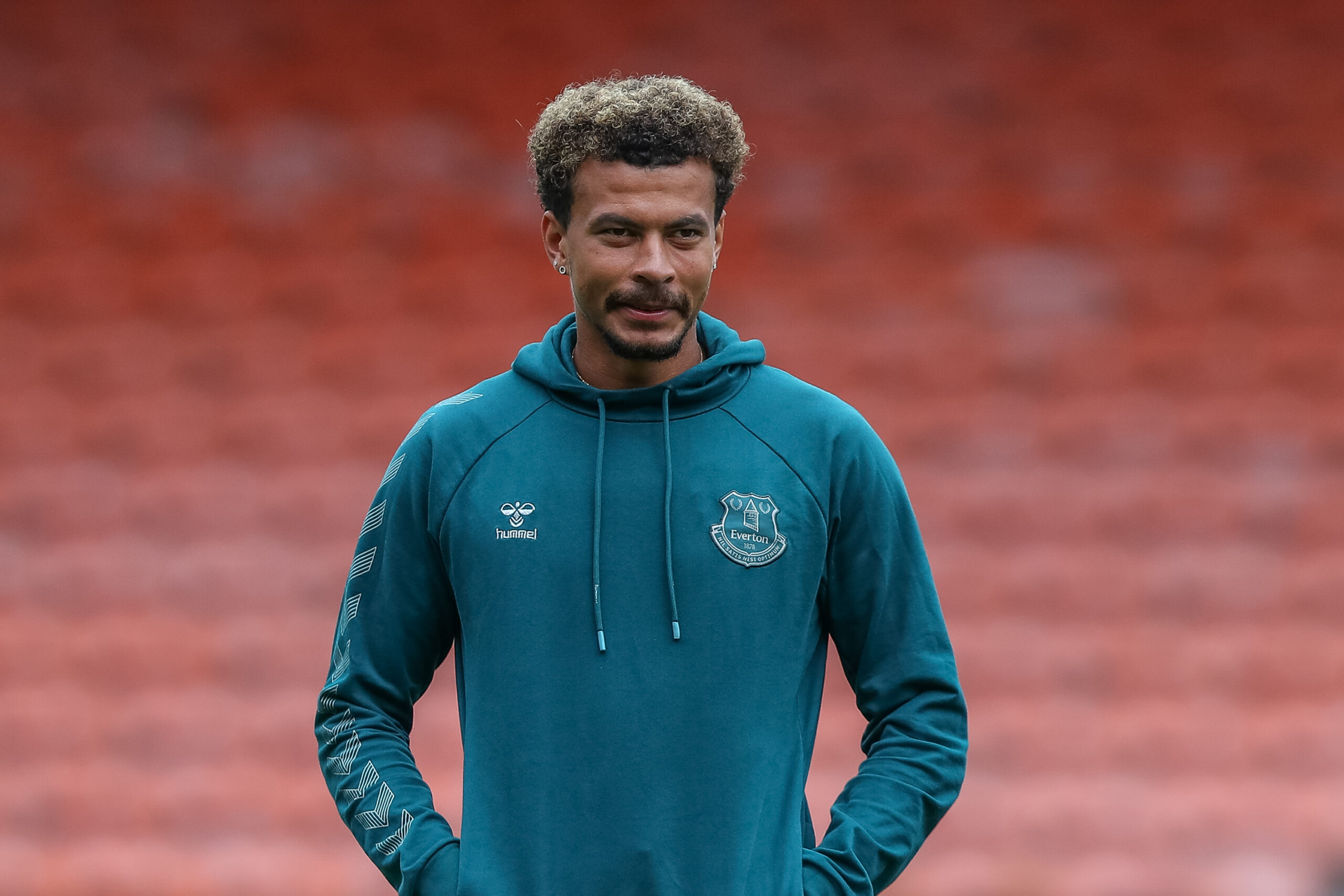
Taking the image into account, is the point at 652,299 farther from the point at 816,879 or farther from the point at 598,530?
the point at 816,879

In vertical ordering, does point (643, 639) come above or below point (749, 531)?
below

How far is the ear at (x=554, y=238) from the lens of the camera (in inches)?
65.6

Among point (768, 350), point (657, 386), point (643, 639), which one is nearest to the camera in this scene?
point (643, 639)

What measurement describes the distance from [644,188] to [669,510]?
344 mm

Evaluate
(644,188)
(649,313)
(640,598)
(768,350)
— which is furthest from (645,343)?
(768,350)

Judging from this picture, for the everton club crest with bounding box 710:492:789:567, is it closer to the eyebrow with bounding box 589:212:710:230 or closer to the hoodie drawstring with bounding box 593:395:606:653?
the hoodie drawstring with bounding box 593:395:606:653

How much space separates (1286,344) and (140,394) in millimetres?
2888

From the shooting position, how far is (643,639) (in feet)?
4.91

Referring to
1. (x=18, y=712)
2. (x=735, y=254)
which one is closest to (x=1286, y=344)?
(x=735, y=254)

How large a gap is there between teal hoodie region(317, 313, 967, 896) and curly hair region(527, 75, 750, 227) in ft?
0.59

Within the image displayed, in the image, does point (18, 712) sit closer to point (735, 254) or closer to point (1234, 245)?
point (735, 254)

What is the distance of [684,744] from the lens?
1.47 meters

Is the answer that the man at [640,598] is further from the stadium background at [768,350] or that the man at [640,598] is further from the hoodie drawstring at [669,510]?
the stadium background at [768,350]

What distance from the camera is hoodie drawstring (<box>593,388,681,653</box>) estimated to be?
1496 millimetres
